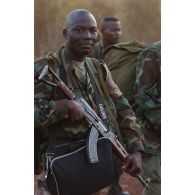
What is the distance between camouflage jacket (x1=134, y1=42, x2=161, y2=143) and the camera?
542 cm

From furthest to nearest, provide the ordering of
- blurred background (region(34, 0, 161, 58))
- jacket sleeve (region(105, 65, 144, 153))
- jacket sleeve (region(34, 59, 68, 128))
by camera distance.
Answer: jacket sleeve (region(105, 65, 144, 153))
blurred background (region(34, 0, 161, 58))
jacket sleeve (region(34, 59, 68, 128))

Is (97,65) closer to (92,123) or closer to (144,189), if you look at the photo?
(92,123)

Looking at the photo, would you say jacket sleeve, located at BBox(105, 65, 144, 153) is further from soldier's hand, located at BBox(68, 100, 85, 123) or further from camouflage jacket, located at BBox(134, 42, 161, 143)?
soldier's hand, located at BBox(68, 100, 85, 123)

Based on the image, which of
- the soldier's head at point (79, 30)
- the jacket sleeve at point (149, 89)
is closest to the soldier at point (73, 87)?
the soldier's head at point (79, 30)

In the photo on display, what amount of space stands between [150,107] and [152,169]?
1.45 ft

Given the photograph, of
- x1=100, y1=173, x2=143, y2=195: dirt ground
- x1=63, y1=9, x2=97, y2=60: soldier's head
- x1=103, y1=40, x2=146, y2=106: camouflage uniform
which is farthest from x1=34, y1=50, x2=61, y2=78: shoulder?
x1=100, y1=173, x2=143, y2=195: dirt ground

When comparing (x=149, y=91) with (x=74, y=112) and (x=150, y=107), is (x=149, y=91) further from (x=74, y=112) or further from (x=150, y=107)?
(x=74, y=112)

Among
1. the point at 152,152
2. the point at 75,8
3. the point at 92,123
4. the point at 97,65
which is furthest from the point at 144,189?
the point at 75,8

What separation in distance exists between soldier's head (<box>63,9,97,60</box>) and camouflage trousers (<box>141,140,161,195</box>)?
873 mm

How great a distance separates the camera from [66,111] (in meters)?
5.20

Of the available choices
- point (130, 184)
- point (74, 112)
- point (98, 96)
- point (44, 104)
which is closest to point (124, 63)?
point (98, 96)

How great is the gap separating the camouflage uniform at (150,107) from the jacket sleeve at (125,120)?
0.22ft

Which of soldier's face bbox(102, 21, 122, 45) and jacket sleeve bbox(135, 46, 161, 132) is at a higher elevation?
soldier's face bbox(102, 21, 122, 45)

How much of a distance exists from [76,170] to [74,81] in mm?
614
